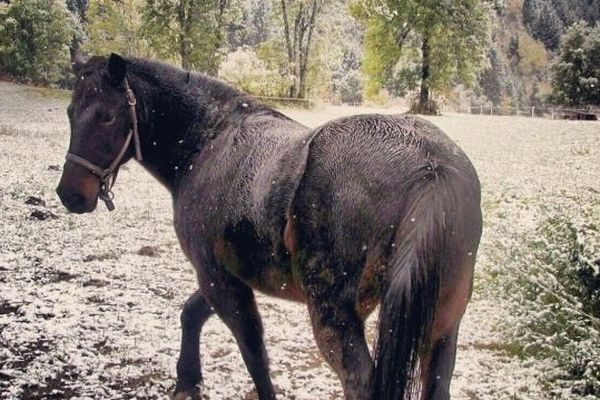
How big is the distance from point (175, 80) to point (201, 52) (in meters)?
32.0

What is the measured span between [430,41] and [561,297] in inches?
1437

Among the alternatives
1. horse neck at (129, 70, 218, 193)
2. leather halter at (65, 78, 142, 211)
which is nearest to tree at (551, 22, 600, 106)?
horse neck at (129, 70, 218, 193)

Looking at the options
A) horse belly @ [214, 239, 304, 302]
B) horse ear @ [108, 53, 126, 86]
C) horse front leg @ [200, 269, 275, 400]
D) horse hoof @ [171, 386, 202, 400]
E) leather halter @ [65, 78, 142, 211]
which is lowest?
horse hoof @ [171, 386, 202, 400]

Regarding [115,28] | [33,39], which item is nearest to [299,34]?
[33,39]

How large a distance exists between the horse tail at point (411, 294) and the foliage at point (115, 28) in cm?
4884

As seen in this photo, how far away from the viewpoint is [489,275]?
542 centimetres

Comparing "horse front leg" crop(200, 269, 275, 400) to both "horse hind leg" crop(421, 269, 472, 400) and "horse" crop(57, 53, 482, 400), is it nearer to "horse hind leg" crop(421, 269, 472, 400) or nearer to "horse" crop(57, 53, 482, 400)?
"horse" crop(57, 53, 482, 400)

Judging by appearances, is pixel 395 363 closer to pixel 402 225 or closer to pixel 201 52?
pixel 402 225

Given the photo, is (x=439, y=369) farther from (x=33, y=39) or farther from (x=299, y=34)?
(x=33, y=39)

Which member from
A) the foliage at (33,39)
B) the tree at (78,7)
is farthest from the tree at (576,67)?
the tree at (78,7)

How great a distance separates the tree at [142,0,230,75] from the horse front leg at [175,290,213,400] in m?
31.5

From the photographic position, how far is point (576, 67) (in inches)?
1794

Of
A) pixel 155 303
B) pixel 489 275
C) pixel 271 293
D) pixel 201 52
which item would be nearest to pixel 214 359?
pixel 155 303

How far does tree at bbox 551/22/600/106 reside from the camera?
4484 cm
